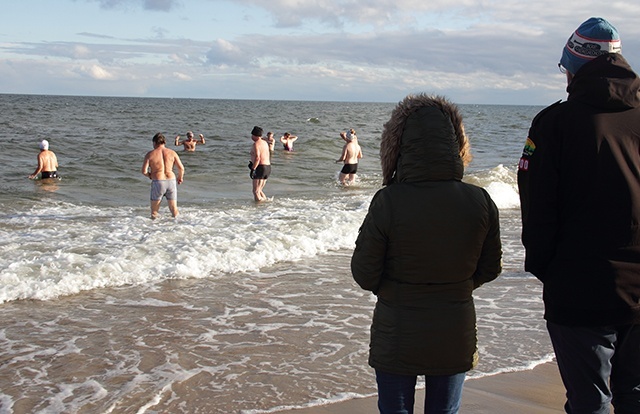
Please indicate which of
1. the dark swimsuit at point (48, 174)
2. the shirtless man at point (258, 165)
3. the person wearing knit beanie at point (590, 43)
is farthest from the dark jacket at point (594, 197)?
the dark swimsuit at point (48, 174)

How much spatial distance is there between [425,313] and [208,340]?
136 inches

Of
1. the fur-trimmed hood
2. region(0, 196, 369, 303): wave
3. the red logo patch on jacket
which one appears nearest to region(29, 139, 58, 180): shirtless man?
region(0, 196, 369, 303): wave

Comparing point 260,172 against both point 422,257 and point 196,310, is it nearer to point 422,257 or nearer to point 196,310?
point 196,310

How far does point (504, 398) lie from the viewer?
14.2ft

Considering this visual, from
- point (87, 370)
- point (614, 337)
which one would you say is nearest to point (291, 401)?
point (87, 370)

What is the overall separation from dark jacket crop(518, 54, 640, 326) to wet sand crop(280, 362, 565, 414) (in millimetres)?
1938

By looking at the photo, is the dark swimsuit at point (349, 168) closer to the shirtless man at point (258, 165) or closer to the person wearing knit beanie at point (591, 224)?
the shirtless man at point (258, 165)

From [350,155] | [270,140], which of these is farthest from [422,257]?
[270,140]

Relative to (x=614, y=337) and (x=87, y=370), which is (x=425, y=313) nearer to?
(x=614, y=337)

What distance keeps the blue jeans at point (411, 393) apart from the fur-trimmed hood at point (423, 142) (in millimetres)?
760

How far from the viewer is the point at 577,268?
7.74 feet

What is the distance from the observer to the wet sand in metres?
4.13

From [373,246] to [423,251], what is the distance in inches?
7.3

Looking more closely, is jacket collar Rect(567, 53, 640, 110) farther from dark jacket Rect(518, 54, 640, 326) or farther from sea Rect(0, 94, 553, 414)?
sea Rect(0, 94, 553, 414)
